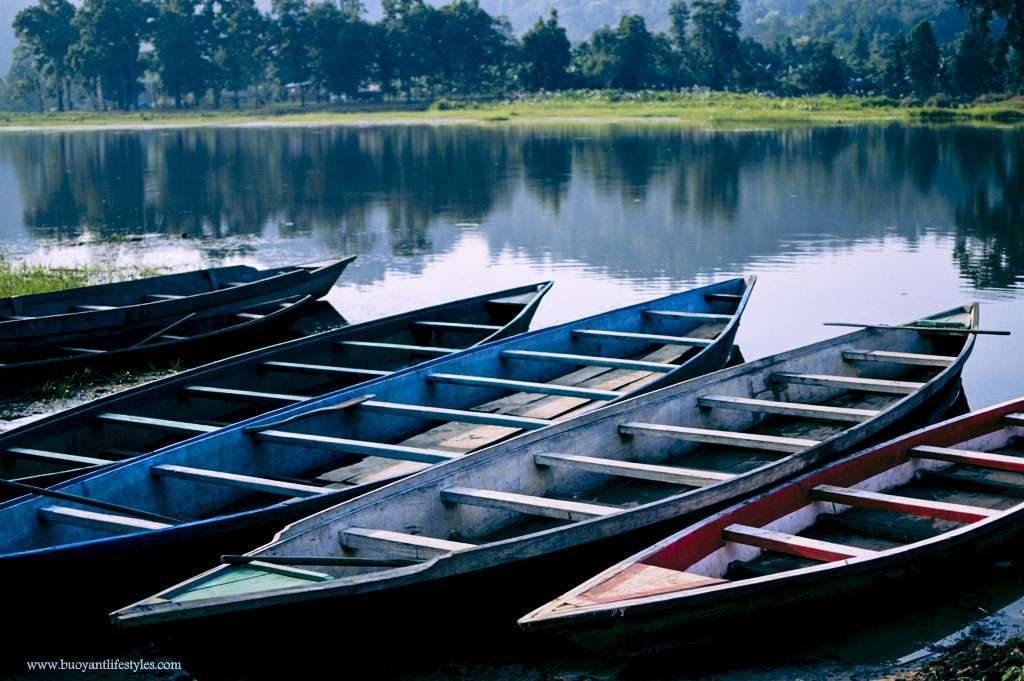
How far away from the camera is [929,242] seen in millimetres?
24406

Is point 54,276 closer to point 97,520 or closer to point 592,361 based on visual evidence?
point 592,361

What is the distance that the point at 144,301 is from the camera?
1589 centimetres

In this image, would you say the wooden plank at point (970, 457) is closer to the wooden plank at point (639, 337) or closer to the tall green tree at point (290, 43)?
the wooden plank at point (639, 337)

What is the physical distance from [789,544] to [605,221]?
21363 mm

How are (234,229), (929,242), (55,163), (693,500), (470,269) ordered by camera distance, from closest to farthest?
(693,500) < (470,269) < (929,242) < (234,229) < (55,163)

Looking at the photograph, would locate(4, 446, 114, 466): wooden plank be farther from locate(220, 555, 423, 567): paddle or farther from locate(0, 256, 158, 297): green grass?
locate(0, 256, 158, 297): green grass

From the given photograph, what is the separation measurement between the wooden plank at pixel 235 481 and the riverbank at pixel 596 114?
6282 centimetres

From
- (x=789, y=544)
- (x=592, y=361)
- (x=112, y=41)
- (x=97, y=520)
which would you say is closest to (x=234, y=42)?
(x=112, y=41)

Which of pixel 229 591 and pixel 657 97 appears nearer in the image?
pixel 229 591

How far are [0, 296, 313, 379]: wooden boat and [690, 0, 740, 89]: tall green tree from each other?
10480 cm

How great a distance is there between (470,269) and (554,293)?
3086 millimetres

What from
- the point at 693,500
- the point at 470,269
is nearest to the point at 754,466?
the point at 693,500

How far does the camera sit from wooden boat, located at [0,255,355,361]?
1375cm

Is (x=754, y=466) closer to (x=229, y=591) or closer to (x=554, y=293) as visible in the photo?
(x=229, y=591)
